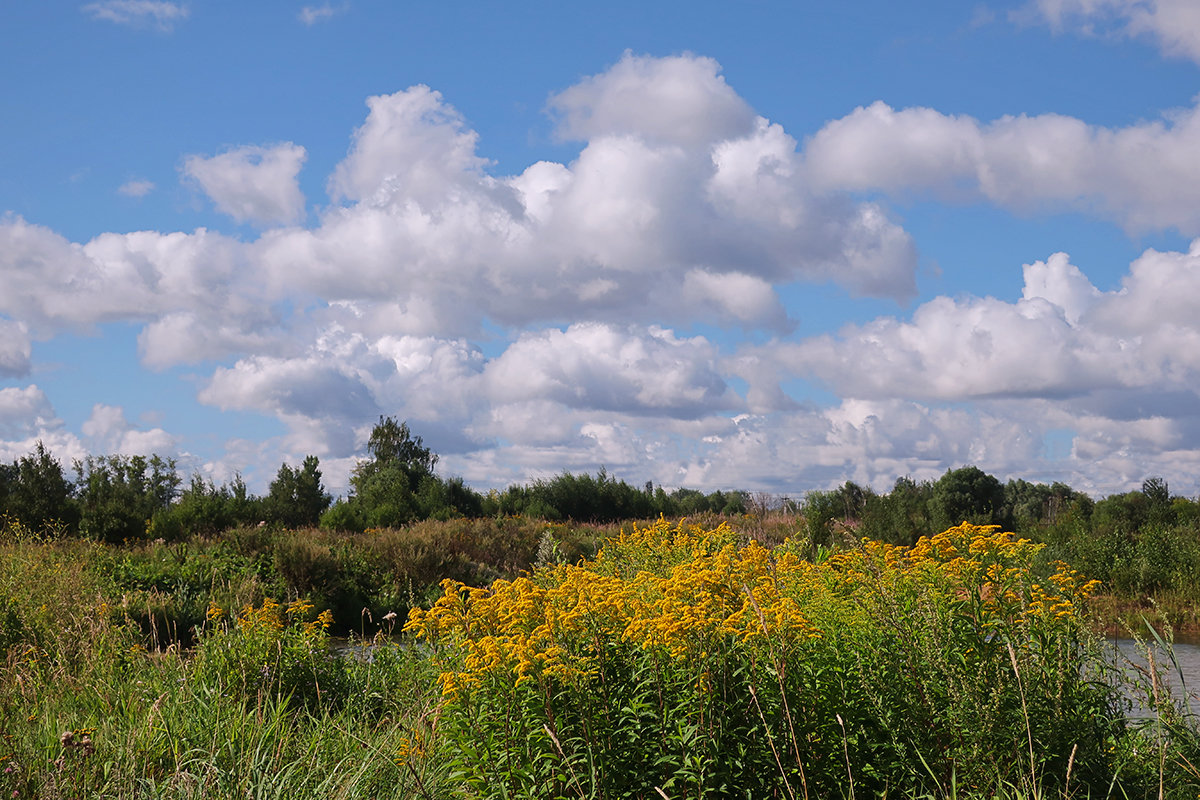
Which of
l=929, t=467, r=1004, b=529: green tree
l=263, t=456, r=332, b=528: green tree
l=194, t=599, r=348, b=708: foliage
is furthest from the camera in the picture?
l=263, t=456, r=332, b=528: green tree

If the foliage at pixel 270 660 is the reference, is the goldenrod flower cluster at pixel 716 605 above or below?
above

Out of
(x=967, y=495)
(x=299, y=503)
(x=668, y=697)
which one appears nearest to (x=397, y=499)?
(x=299, y=503)

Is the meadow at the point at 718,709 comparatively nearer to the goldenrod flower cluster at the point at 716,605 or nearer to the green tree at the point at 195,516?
the goldenrod flower cluster at the point at 716,605

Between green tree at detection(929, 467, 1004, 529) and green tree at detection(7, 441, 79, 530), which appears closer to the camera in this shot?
green tree at detection(7, 441, 79, 530)

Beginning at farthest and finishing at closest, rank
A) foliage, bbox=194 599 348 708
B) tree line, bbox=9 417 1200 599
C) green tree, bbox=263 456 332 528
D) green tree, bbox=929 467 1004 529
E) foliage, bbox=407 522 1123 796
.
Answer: green tree, bbox=263 456 332 528
green tree, bbox=929 467 1004 529
tree line, bbox=9 417 1200 599
foliage, bbox=194 599 348 708
foliage, bbox=407 522 1123 796

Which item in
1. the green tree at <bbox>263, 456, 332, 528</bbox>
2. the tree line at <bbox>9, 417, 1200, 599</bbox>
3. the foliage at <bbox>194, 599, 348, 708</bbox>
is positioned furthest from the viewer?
the green tree at <bbox>263, 456, 332, 528</bbox>

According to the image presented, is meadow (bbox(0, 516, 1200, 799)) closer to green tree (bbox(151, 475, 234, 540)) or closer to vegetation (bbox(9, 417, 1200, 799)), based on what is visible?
vegetation (bbox(9, 417, 1200, 799))

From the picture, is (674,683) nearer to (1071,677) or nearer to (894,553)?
(1071,677)

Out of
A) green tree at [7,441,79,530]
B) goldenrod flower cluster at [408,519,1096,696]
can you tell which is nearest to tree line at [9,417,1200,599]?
green tree at [7,441,79,530]

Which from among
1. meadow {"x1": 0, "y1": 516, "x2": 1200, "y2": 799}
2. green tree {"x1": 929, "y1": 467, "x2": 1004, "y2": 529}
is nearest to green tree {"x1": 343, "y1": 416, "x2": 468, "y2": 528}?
green tree {"x1": 929, "y1": 467, "x2": 1004, "y2": 529}

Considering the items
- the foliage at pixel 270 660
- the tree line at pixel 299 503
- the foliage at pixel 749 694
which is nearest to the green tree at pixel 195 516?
the tree line at pixel 299 503

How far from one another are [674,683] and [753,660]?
346 mm

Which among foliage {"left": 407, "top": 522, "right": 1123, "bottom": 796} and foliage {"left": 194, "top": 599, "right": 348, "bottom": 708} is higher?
foliage {"left": 407, "top": 522, "right": 1123, "bottom": 796}

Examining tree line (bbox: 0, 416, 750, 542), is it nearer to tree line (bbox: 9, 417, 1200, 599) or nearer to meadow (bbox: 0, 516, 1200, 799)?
tree line (bbox: 9, 417, 1200, 599)
